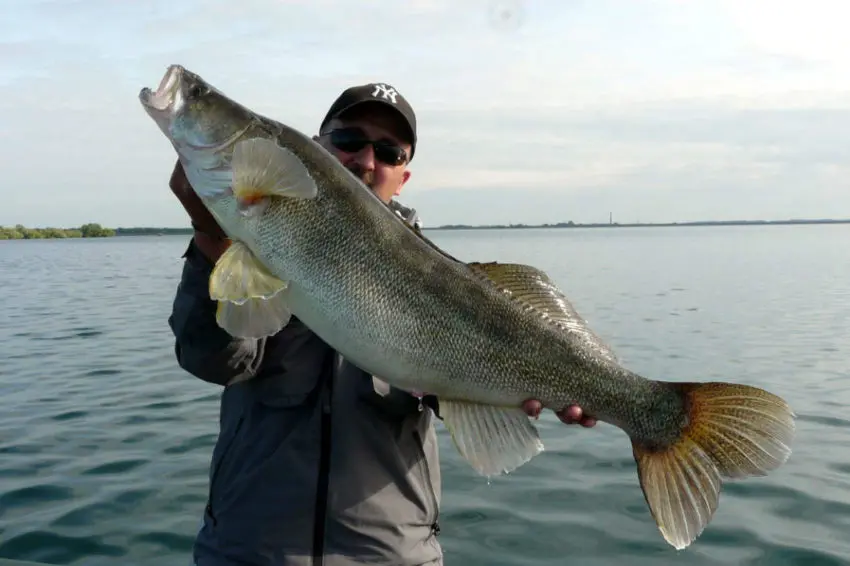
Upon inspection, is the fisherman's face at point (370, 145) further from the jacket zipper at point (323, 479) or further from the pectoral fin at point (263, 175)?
the jacket zipper at point (323, 479)

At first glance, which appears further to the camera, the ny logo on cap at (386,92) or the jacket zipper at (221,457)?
the ny logo on cap at (386,92)

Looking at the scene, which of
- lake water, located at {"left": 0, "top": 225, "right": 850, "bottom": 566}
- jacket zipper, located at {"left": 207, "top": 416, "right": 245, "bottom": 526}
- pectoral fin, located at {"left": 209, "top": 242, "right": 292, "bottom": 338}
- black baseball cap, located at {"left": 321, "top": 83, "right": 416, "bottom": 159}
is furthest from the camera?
lake water, located at {"left": 0, "top": 225, "right": 850, "bottom": 566}

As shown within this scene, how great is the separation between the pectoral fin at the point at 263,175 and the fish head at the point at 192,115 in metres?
0.19

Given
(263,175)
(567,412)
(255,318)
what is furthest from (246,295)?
(567,412)

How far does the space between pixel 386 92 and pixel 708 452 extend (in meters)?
2.55

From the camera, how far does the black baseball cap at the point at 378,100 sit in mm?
4199

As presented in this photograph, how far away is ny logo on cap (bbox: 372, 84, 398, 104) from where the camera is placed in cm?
421

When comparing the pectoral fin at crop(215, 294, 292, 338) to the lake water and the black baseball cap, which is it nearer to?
the black baseball cap

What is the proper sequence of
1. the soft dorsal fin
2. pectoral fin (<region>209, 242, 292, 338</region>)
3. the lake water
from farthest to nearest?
the lake water → the soft dorsal fin → pectoral fin (<region>209, 242, 292, 338</region>)

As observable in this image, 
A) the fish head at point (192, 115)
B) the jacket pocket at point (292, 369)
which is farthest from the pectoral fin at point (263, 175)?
the jacket pocket at point (292, 369)

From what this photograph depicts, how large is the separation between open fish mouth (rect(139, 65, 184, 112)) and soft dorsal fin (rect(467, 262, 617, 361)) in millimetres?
1521

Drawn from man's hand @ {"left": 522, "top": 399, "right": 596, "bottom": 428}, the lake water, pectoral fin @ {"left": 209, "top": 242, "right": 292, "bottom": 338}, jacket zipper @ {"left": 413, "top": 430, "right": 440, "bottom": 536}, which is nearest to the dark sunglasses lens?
pectoral fin @ {"left": 209, "top": 242, "right": 292, "bottom": 338}

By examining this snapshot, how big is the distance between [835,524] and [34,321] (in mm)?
18964

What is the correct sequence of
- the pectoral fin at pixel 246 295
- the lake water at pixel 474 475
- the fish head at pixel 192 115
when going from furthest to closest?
the lake water at pixel 474 475 → the fish head at pixel 192 115 → the pectoral fin at pixel 246 295
